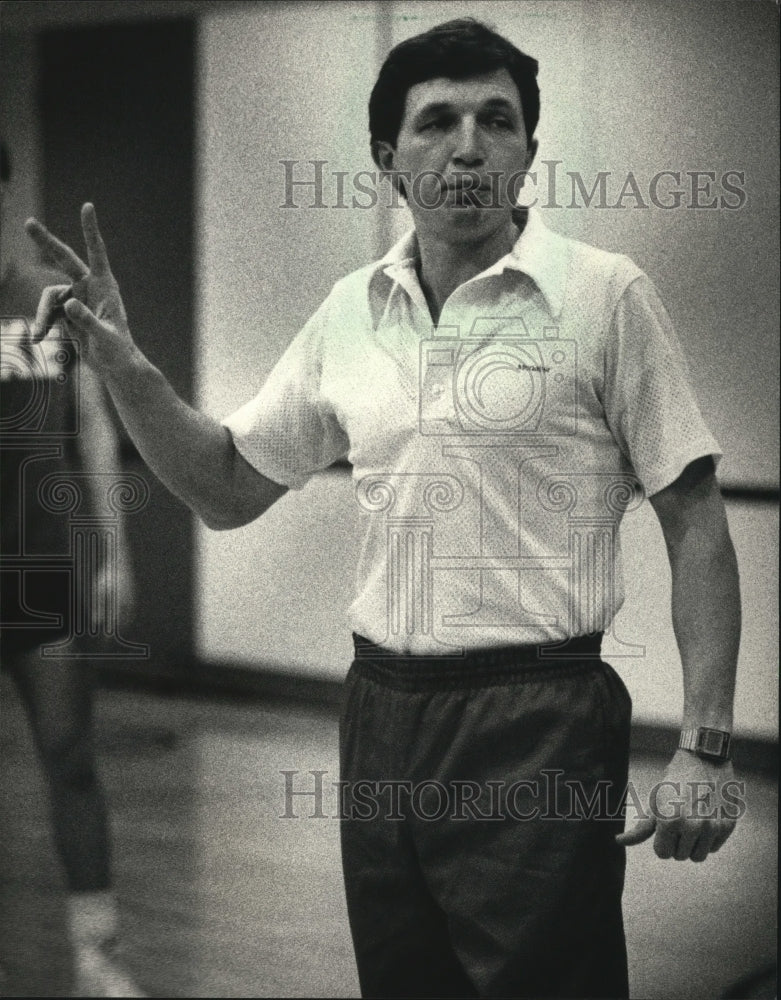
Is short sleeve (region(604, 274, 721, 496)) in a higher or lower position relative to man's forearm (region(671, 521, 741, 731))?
higher

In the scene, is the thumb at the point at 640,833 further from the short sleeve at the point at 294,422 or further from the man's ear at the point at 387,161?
the man's ear at the point at 387,161

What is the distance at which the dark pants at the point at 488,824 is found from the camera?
181 centimetres

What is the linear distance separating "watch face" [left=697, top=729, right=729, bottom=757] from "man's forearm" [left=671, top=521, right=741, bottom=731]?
11 millimetres

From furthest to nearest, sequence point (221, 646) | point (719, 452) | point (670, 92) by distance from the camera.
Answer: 1. point (221, 646)
2. point (670, 92)
3. point (719, 452)

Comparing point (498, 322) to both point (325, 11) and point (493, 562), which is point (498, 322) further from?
point (325, 11)

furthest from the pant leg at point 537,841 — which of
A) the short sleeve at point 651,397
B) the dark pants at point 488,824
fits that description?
the short sleeve at point 651,397

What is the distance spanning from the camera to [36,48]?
2025 millimetres

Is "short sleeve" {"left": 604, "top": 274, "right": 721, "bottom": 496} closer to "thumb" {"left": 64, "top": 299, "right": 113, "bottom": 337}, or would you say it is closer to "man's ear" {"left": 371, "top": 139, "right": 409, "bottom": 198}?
"man's ear" {"left": 371, "top": 139, "right": 409, "bottom": 198}

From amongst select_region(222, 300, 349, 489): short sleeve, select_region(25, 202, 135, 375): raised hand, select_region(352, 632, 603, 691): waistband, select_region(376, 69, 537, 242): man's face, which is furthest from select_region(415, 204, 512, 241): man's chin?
select_region(352, 632, 603, 691): waistband

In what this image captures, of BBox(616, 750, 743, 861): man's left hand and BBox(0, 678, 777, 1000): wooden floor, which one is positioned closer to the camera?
BBox(616, 750, 743, 861): man's left hand

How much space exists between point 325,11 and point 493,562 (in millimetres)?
887

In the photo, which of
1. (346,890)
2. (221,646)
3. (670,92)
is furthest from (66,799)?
(670,92)

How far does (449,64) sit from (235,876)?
50.6 inches

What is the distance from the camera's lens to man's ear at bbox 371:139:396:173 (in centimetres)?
189
